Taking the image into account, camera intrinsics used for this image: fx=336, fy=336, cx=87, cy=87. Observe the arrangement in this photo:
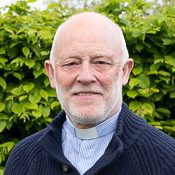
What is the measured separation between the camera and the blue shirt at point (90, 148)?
76.3 inches

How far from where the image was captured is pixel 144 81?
3182mm

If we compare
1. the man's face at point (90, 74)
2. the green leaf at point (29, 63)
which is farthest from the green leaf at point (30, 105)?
the man's face at point (90, 74)

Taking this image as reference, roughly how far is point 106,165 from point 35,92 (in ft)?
5.29

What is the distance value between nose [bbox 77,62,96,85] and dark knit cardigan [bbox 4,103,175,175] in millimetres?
302

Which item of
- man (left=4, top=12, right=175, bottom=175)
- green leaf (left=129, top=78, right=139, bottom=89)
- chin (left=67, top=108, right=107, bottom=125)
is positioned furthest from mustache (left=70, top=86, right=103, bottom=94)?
green leaf (left=129, top=78, right=139, bottom=89)

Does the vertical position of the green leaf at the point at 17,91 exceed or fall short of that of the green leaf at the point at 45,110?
it exceeds it

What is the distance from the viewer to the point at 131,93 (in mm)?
3150

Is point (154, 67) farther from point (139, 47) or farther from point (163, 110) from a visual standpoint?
point (163, 110)

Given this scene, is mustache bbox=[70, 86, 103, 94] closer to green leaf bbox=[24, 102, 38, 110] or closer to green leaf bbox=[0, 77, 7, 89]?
green leaf bbox=[24, 102, 38, 110]

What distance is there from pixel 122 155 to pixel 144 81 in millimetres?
1450

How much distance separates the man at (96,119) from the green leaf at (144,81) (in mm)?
1126

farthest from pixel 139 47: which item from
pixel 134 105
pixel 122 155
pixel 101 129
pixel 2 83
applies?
pixel 122 155

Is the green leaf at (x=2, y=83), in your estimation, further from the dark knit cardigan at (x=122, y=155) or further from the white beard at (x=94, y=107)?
the white beard at (x=94, y=107)

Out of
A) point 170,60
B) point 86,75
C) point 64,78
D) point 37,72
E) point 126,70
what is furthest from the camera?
point 37,72
